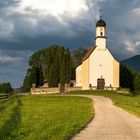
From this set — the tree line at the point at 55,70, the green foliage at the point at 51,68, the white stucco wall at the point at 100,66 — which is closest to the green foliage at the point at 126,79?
the tree line at the point at 55,70

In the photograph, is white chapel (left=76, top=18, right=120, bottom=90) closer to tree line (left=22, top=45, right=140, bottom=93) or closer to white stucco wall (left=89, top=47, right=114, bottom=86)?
white stucco wall (left=89, top=47, right=114, bottom=86)

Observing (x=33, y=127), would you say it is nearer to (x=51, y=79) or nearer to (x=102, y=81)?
(x=102, y=81)

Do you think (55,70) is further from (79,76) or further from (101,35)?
(101,35)

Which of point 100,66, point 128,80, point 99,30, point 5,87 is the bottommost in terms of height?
point 5,87

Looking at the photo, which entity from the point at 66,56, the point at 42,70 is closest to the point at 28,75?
the point at 42,70

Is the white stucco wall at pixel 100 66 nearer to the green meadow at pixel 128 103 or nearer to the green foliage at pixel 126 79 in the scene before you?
the green foliage at pixel 126 79

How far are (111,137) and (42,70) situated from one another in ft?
312

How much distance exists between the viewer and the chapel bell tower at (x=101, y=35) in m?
89.2

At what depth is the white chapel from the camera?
290 feet

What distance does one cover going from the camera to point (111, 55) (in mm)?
88812

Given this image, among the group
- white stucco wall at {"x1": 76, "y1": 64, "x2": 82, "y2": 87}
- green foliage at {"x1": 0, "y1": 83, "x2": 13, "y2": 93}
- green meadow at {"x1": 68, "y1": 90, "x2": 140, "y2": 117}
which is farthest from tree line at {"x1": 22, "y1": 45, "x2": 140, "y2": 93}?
green meadow at {"x1": 68, "y1": 90, "x2": 140, "y2": 117}

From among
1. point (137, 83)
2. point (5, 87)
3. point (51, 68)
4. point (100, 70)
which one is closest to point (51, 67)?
point (51, 68)

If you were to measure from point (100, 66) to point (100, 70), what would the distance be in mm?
760

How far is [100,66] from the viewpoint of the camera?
8844 centimetres
